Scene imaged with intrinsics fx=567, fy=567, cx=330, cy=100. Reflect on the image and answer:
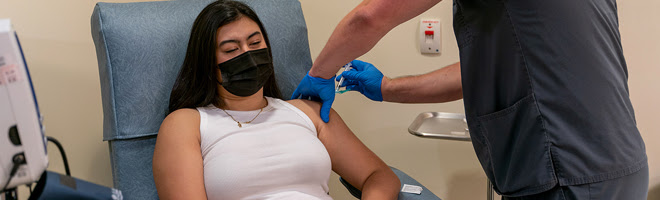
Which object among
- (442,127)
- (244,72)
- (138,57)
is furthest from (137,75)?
(442,127)

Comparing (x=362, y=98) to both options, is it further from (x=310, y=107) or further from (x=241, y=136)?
(x=241, y=136)

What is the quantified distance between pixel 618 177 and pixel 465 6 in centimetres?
52

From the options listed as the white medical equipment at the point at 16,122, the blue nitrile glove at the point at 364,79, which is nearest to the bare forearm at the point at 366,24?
the blue nitrile glove at the point at 364,79

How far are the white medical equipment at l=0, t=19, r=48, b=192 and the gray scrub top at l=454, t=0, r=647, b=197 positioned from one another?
3.08 feet

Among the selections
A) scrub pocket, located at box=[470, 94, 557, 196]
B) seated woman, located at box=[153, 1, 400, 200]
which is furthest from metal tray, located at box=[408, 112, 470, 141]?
scrub pocket, located at box=[470, 94, 557, 196]

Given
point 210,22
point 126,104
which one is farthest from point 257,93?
point 126,104

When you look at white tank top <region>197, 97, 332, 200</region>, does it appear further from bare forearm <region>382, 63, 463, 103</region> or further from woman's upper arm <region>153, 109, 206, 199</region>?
bare forearm <region>382, 63, 463, 103</region>

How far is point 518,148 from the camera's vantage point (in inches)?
51.7

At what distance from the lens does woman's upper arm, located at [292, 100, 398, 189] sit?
1.83 meters

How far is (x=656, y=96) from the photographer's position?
6.93 feet

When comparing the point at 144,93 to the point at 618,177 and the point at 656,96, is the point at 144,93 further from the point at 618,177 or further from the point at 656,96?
the point at 656,96

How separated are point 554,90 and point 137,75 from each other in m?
1.25

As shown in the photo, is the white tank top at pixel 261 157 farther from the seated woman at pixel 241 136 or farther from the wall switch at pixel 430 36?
the wall switch at pixel 430 36

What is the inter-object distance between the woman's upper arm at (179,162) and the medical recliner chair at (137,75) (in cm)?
18
